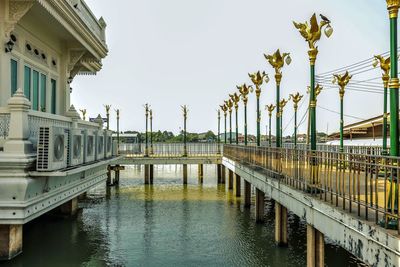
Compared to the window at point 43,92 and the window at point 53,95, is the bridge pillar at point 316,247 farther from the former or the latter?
the window at point 53,95

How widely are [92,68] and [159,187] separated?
14369 millimetres

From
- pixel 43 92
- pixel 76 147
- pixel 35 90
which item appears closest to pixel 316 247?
pixel 76 147

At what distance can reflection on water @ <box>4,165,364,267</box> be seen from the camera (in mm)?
13469

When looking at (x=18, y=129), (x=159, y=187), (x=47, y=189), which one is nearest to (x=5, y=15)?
(x=18, y=129)

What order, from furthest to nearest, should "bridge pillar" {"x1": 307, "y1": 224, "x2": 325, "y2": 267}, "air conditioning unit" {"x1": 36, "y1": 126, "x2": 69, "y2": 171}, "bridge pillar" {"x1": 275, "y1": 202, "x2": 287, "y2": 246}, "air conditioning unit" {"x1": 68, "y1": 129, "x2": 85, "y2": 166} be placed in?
"bridge pillar" {"x1": 275, "y1": 202, "x2": 287, "y2": 246}, "air conditioning unit" {"x1": 68, "y1": 129, "x2": 85, "y2": 166}, "bridge pillar" {"x1": 307, "y1": 224, "x2": 325, "y2": 267}, "air conditioning unit" {"x1": 36, "y1": 126, "x2": 69, "y2": 171}

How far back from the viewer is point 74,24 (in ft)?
46.8

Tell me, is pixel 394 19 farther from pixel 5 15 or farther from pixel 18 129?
Result: pixel 5 15

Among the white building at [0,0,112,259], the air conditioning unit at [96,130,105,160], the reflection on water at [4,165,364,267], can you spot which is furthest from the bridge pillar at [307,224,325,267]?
the air conditioning unit at [96,130,105,160]

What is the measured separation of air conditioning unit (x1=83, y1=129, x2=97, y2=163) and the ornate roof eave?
3903 millimetres

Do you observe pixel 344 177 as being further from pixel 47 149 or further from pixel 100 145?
pixel 100 145

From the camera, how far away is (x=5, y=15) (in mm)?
11188

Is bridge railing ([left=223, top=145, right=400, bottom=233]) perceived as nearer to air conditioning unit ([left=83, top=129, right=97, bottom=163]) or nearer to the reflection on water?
the reflection on water

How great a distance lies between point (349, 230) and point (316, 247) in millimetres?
2971

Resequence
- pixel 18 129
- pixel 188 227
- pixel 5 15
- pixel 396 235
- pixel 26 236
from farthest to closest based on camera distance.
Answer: pixel 188 227, pixel 26 236, pixel 5 15, pixel 18 129, pixel 396 235
